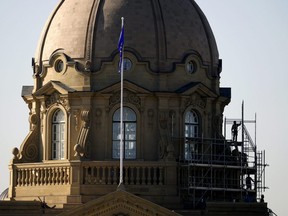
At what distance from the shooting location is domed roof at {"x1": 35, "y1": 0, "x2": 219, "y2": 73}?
107 meters

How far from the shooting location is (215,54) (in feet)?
364

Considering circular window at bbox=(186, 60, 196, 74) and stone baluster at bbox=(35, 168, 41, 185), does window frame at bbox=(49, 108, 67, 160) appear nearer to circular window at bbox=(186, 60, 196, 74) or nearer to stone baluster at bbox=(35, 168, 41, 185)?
stone baluster at bbox=(35, 168, 41, 185)

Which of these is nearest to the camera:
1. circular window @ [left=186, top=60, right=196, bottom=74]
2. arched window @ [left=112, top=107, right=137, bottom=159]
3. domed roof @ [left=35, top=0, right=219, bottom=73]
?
arched window @ [left=112, top=107, right=137, bottom=159]

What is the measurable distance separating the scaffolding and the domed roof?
5435mm

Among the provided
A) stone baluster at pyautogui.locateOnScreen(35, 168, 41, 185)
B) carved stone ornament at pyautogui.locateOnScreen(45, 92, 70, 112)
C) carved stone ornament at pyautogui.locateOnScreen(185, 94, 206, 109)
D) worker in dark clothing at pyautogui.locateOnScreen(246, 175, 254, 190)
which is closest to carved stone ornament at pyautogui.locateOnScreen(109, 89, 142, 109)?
carved stone ornament at pyautogui.locateOnScreen(45, 92, 70, 112)

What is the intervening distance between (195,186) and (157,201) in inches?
107

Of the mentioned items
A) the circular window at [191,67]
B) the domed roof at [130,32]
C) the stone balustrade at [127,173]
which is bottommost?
the stone balustrade at [127,173]

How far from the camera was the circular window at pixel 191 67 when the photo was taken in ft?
355

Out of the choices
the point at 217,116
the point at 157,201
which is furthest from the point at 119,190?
the point at 217,116

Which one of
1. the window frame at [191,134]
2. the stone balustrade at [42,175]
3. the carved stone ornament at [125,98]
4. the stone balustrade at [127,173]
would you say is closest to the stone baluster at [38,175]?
the stone balustrade at [42,175]

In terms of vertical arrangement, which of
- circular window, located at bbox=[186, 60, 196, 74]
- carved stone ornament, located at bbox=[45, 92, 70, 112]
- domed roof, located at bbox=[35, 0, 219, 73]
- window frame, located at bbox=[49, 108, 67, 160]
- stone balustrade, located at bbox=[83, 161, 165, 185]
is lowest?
stone balustrade, located at bbox=[83, 161, 165, 185]

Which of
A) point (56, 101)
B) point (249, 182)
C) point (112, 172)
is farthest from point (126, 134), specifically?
point (249, 182)

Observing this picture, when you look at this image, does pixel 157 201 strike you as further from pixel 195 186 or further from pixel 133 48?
pixel 133 48

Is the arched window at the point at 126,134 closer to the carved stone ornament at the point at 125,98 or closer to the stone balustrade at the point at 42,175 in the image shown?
the carved stone ornament at the point at 125,98
